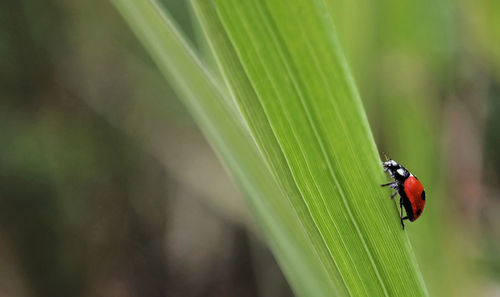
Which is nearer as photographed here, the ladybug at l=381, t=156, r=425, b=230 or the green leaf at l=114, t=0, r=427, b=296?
Result: the green leaf at l=114, t=0, r=427, b=296

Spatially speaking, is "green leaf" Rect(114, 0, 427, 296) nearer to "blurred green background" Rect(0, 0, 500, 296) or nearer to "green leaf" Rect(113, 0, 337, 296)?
"green leaf" Rect(113, 0, 337, 296)

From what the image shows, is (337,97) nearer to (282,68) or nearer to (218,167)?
(282,68)

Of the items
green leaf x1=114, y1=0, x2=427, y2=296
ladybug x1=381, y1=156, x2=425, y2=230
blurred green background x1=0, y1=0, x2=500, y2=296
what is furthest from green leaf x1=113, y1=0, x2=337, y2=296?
blurred green background x1=0, y1=0, x2=500, y2=296

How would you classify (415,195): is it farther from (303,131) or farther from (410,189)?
(303,131)

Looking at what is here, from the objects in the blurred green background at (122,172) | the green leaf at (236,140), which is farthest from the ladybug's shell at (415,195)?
the blurred green background at (122,172)

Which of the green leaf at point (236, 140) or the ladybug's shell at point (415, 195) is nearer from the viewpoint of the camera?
the green leaf at point (236, 140)

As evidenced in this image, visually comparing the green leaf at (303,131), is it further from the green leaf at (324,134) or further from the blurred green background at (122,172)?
the blurred green background at (122,172)

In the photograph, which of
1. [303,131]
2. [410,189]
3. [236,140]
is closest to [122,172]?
[410,189]
